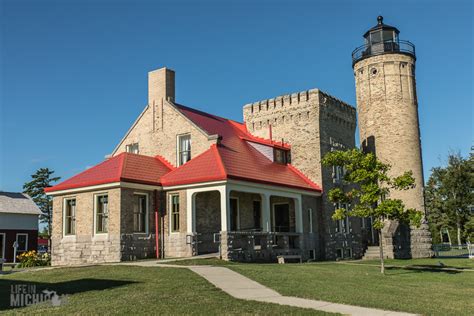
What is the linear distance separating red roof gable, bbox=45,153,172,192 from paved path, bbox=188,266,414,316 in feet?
27.4

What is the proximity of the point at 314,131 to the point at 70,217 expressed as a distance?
14.8m

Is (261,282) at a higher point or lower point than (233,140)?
lower

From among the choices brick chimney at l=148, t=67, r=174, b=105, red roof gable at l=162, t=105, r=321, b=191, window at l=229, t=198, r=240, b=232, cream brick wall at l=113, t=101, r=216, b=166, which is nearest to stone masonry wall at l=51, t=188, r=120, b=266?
red roof gable at l=162, t=105, r=321, b=191

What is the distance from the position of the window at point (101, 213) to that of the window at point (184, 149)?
5.25 meters

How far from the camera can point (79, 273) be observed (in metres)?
17.1

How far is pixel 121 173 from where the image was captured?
23281mm

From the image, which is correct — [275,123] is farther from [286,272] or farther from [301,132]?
[286,272]

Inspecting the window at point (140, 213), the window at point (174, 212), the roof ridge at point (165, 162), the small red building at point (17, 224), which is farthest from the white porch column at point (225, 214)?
the small red building at point (17, 224)

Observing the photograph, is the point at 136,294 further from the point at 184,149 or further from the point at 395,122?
the point at 395,122

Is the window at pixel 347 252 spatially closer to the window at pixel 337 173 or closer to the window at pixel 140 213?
the window at pixel 337 173

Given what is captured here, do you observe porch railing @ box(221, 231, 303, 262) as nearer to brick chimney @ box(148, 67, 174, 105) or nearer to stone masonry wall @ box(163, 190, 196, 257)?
stone masonry wall @ box(163, 190, 196, 257)

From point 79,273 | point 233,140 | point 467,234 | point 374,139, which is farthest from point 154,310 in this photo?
point 467,234

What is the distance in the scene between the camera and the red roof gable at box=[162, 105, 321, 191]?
76.8 feet

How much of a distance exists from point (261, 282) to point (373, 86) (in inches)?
926
